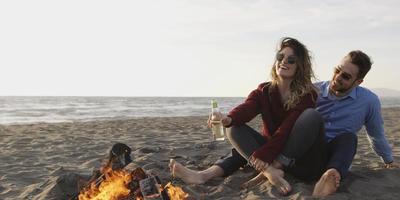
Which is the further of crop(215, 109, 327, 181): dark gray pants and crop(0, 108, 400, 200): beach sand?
crop(0, 108, 400, 200): beach sand

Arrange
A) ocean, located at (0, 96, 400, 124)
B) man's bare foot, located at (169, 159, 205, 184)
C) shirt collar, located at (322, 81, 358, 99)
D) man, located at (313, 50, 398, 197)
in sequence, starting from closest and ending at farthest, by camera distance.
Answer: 1. man, located at (313, 50, 398, 197)
2. shirt collar, located at (322, 81, 358, 99)
3. man's bare foot, located at (169, 159, 205, 184)
4. ocean, located at (0, 96, 400, 124)

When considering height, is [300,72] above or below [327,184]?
above

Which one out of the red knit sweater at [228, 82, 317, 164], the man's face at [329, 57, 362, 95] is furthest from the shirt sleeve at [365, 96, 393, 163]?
the red knit sweater at [228, 82, 317, 164]

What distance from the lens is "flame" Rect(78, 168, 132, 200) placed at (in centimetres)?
354

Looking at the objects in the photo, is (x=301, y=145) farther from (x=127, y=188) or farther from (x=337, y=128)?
(x=127, y=188)

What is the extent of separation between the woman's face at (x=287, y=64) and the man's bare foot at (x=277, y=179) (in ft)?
3.17

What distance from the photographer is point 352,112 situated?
175 inches

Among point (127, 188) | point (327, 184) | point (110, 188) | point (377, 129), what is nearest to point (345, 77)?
point (377, 129)

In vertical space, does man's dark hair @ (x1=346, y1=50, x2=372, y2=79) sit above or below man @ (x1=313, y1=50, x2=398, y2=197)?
above

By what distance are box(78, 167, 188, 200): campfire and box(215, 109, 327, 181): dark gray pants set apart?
0.88 meters

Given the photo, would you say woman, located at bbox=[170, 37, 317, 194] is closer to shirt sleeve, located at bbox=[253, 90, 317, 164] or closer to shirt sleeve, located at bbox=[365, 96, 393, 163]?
shirt sleeve, located at bbox=[253, 90, 317, 164]

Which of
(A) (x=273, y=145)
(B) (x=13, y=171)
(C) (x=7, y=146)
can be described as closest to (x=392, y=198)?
(A) (x=273, y=145)

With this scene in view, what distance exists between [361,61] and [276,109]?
985 millimetres

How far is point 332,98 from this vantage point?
179 inches
